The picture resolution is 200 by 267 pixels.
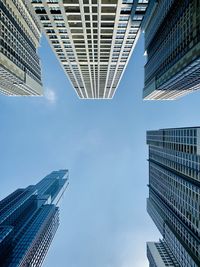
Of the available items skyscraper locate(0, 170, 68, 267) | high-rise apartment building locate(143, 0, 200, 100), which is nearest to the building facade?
skyscraper locate(0, 170, 68, 267)

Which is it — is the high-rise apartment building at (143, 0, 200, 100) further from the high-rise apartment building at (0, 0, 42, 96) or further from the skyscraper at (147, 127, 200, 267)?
the high-rise apartment building at (0, 0, 42, 96)

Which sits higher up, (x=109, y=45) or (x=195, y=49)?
(x=109, y=45)

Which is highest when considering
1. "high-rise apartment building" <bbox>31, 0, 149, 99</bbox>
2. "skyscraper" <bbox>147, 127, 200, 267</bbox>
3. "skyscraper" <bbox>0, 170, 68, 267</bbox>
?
"high-rise apartment building" <bbox>31, 0, 149, 99</bbox>

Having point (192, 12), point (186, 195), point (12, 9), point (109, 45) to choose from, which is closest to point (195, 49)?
point (192, 12)

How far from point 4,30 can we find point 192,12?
69042 millimetres

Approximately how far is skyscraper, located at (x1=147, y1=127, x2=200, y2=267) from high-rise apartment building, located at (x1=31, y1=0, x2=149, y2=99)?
40.1 metres

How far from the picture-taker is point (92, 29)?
72.3 meters

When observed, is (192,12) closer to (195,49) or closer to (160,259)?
(195,49)

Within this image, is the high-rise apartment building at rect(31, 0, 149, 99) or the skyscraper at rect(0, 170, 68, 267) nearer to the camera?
the high-rise apartment building at rect(31, 0, 149, 99)

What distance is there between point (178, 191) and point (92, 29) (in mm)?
78492

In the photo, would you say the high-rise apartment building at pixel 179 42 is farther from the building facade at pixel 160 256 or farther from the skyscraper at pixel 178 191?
the building facade at pixel 160 256

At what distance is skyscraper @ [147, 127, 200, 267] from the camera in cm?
9281

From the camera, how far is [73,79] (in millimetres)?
141375

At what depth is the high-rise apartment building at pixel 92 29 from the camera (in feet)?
194
